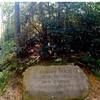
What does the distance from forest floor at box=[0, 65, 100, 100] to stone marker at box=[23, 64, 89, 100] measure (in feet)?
0.59

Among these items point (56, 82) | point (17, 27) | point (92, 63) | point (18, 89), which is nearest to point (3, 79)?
point (18, 89)

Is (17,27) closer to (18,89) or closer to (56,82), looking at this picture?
(18,89)

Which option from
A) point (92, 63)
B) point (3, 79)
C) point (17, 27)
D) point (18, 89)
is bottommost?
point (18, 89)

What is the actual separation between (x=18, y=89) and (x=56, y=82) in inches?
30.6

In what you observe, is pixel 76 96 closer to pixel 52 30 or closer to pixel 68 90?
pixel 68 90

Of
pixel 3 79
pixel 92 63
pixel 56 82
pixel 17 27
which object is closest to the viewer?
pixel 56 82

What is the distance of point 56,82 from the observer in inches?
223

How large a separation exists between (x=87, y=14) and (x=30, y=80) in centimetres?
211

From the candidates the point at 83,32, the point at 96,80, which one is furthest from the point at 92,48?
the point at 96,80

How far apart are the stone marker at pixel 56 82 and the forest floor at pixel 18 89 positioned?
180 millimetres

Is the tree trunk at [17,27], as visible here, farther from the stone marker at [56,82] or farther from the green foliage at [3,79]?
the stone marker at [56,82]

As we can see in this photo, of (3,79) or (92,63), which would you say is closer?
(3,79)

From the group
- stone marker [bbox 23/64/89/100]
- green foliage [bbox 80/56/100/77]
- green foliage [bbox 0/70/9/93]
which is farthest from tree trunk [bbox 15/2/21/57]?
green foliage [bbox 80/56/100/77]

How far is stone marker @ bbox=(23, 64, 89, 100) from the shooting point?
543 centimetres
